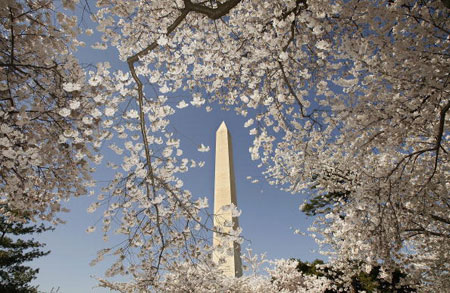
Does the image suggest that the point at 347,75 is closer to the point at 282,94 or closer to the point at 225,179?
the point at 282,94

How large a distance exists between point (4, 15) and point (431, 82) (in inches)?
148

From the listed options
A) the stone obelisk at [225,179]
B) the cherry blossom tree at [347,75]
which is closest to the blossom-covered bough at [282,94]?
the cherry blossom tree at [347,75]

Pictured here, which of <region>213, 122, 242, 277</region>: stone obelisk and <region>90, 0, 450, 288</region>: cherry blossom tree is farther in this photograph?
<region>213, 122, 242, 277</region>: stone obelisk

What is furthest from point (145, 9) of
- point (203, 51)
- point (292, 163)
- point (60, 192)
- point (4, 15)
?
point (292, 163)

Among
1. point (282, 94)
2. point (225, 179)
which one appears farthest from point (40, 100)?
point (225, 179)

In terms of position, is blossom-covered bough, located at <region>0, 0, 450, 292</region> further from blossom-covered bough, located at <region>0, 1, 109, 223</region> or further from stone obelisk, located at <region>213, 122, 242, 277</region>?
stone obelisk, located at <region>213, 122, 242, 277</region>

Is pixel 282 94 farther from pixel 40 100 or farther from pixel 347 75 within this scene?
pixel 40 100

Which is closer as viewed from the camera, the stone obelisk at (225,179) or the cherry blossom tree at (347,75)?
the cherry blossom tree at (347,75)

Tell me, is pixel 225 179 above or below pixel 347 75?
above

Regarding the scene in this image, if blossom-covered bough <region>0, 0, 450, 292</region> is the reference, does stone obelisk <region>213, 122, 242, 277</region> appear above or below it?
above

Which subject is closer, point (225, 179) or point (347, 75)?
point (347, 75)

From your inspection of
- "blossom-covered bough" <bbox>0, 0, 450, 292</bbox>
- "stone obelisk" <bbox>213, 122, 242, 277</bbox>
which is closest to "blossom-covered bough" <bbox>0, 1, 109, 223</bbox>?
"blossom-covered bough" <bbox>0, 0, 450, 292</bbox>

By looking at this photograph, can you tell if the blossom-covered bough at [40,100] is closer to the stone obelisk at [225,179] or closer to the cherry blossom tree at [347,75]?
the cherry blossom tree at [347,75]

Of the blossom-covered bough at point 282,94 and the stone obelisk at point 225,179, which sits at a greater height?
the stone obelisk at point 225,179
